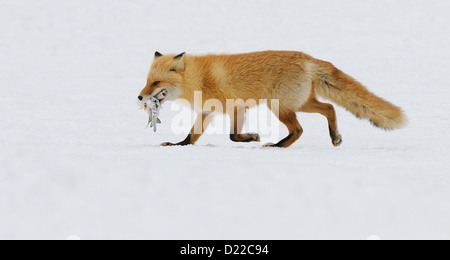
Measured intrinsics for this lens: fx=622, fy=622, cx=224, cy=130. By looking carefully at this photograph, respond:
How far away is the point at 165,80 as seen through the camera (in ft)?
19.6

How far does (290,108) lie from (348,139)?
3.13ft

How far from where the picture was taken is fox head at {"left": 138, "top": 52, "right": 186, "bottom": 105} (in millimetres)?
5938

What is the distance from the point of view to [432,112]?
7.57 m

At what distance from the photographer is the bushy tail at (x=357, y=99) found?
5945 millimetres

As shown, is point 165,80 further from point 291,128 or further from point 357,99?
point 357,99

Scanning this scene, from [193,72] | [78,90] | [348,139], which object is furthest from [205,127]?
[78,90]

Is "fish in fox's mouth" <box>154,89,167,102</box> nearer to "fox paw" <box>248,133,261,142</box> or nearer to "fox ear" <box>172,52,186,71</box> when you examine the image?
"fox ear" <box>172,52,186,71</box>

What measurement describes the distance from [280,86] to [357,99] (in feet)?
2.48

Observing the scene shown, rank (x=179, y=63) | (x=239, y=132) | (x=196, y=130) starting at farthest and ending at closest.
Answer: (x=239, y=132) → (x=196, y=130) → (x=179, y=63)

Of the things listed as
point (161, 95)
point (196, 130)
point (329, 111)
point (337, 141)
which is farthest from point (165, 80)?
point (337, 141)

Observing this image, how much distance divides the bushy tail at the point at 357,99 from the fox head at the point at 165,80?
4.45 ft

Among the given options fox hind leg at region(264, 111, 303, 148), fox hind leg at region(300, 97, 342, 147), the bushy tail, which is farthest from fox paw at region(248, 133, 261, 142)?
the bushy tail

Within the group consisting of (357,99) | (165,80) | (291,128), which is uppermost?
(165,80)

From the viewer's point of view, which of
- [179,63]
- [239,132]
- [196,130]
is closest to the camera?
[179,63]
